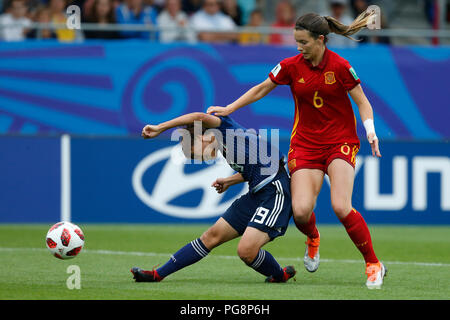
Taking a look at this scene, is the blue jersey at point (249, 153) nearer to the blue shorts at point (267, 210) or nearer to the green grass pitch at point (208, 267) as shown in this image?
the blue shorts at point (267, 210)

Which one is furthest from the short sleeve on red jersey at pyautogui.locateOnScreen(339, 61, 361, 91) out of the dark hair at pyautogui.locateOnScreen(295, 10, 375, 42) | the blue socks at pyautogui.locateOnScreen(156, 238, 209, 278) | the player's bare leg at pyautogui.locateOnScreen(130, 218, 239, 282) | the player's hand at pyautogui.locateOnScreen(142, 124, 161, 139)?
the blue socks at pyautogui.locateOnScreen(156, 238, 209, 278)

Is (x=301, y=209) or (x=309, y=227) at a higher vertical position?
(x=301, y=209)

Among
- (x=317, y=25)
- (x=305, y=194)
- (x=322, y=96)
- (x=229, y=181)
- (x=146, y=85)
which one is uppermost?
(x=146, y=85)

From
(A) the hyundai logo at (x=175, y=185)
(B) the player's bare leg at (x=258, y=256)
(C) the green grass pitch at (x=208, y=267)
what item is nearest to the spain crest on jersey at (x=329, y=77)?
(B) the player's bare leg at (x=258, y=256)

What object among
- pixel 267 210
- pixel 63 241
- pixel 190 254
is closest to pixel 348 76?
pixel 267 210

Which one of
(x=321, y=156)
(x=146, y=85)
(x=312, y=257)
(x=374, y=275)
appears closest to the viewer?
(x=374, y=275)

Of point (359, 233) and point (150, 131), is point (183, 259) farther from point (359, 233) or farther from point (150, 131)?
point (359, 233)

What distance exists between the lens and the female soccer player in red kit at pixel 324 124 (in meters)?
6.70

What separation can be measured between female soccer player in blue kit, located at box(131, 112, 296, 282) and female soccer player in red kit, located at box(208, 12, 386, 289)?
0.14m

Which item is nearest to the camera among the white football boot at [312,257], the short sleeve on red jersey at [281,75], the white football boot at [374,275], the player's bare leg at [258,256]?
the white football boot at [374,275]

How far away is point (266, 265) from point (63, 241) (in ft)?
5.66

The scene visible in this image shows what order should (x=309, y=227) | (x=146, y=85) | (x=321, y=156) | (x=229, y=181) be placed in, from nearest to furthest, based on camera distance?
1. (x=321, y=156)
2. (x=229, y=181)
3. (x=309, y=227)
4. (x=146, y=85)

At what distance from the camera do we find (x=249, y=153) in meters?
6.91
